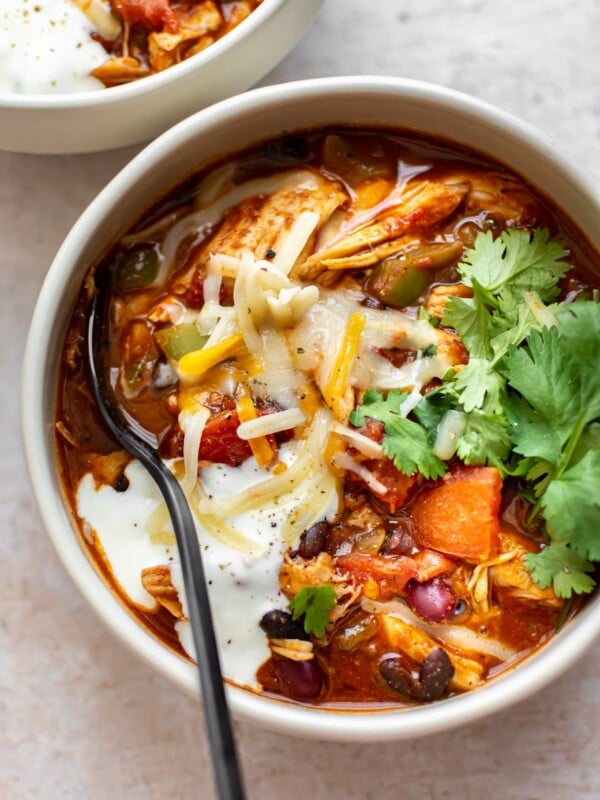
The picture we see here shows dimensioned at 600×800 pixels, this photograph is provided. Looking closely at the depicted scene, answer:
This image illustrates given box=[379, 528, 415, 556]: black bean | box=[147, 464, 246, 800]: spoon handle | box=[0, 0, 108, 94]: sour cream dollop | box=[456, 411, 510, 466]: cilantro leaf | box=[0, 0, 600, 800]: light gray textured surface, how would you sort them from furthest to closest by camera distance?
box=[0, 0, 600, 800]: light gray textured surface → box=[0, 0, 108, 94]: sour cream dollop → box=[379, 528, 415, 556]: black bean → box=[456, 411, 510, 466]: cilantro leaf → box=[147, 464, 246, 800]: spoon handle

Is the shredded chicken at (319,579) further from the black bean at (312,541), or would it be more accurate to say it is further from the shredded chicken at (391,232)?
the shredded chicken at (391,232)

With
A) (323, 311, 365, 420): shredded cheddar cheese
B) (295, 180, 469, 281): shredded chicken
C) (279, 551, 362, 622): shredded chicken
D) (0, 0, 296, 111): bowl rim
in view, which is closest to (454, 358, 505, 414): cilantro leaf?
(323, 311, 365, 420): shredded cheddar cheese

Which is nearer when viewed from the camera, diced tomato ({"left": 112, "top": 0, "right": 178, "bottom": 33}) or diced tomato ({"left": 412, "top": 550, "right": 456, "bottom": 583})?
diced tomato ({"left": 412, "top": 550, "right": 456, "bottom": 583})

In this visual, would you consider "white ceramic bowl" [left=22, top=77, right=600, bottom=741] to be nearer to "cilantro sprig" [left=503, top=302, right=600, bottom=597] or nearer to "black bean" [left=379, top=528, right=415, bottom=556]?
"cilantro sprig" [left=503, top=302, right=600, bottom=597]

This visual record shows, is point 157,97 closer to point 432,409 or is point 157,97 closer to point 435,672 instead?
point 432,409

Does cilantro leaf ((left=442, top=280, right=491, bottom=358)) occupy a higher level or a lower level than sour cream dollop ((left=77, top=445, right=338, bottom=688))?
higher

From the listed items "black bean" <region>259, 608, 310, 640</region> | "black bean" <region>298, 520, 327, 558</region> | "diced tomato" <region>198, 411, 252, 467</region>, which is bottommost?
"black bean" <region>259, 608, 310, 640</region>
